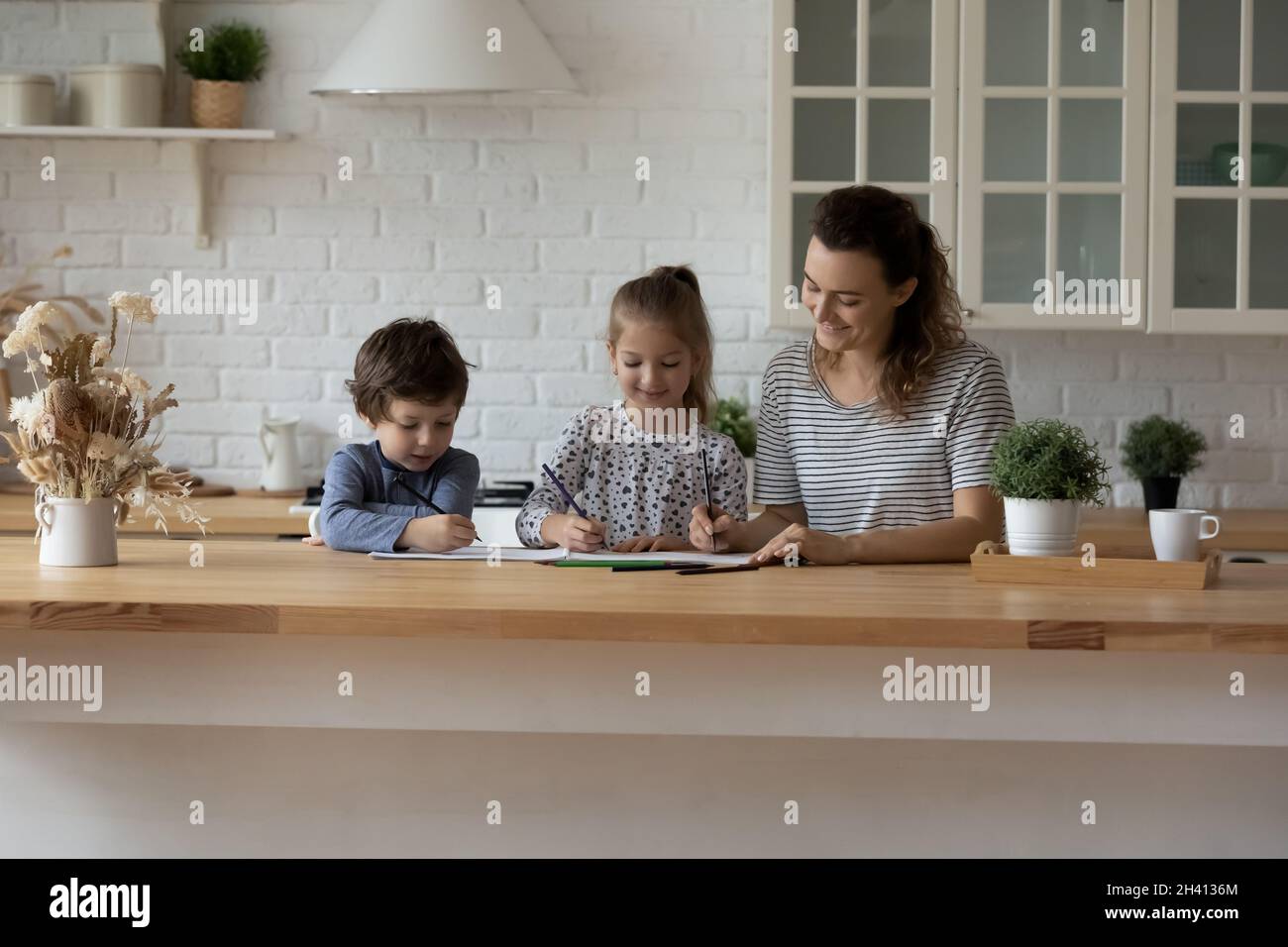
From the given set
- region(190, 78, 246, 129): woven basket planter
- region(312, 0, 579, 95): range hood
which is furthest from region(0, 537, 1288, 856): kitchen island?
region(190, 78, 246, 129): woven basket planter

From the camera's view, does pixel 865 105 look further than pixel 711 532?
Yes

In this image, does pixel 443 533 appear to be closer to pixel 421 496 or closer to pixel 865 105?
pixel 421 496

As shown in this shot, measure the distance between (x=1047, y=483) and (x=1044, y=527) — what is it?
0.18 ft

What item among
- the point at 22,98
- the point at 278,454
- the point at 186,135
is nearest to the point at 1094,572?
the point at 278,454

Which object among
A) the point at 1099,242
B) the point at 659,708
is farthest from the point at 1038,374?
the point at 659,708

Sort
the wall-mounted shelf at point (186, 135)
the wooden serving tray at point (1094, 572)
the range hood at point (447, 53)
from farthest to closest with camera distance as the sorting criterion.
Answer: the wall-mounted shelf at point (186, 135) < the range hood at point (447, 53) < the wooden serving tray at point (1094, 572)

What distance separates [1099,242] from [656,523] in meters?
1.50

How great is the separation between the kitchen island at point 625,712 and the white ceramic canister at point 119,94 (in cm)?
181

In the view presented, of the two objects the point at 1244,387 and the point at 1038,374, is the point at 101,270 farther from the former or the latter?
the point at 1244,387

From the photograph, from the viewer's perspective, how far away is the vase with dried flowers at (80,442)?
69.2 inches

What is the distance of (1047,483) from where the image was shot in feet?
5.63

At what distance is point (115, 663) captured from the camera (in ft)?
4.96

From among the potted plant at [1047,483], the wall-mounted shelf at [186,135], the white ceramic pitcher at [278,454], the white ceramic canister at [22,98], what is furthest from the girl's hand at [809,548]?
the white ceramic canister at [22,98]

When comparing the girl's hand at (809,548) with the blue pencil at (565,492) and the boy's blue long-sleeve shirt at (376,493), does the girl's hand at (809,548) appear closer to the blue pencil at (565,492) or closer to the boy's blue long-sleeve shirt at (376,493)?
the blue pencil at (565,492)
